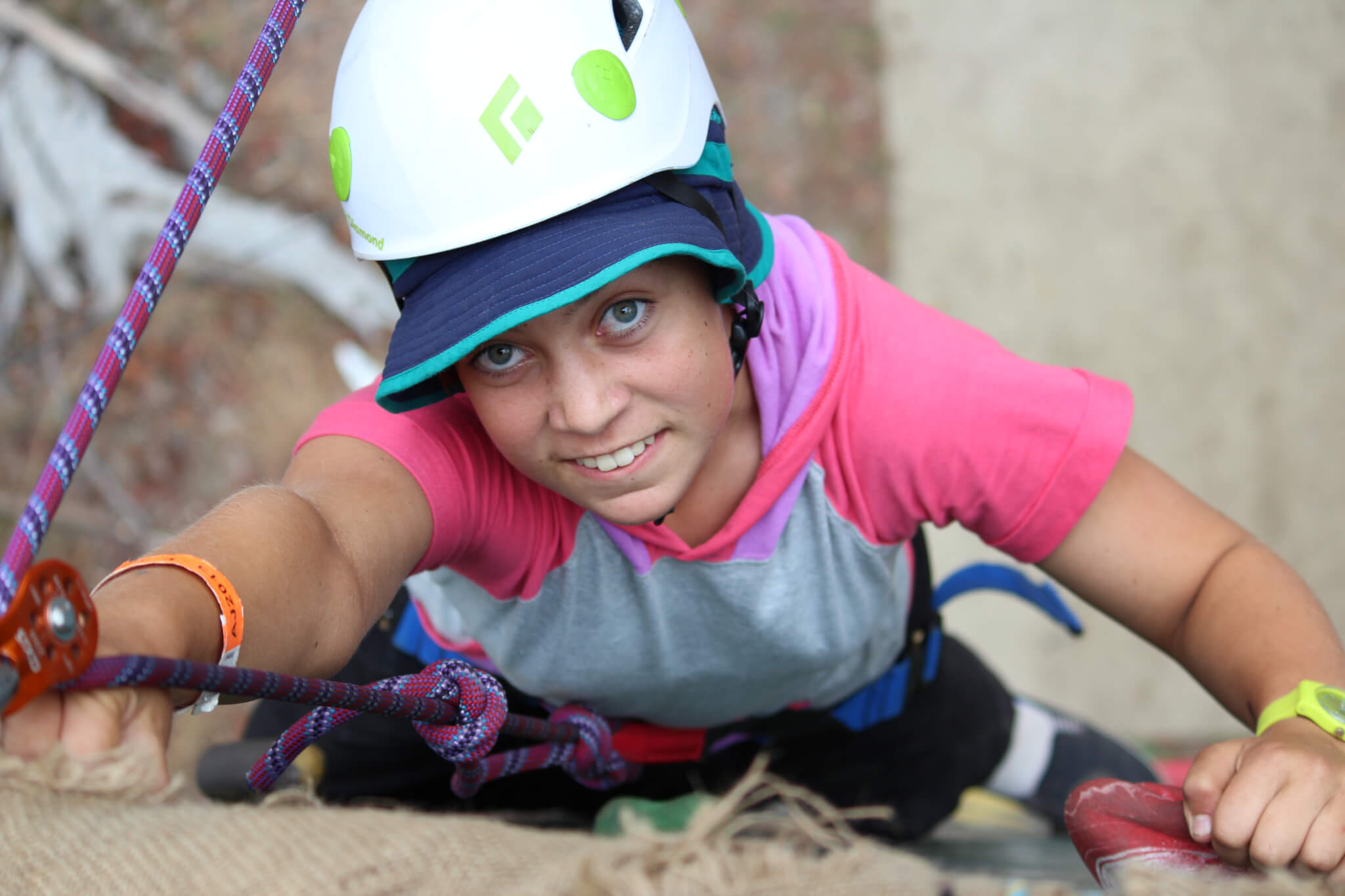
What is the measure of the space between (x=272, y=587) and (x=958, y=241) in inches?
133

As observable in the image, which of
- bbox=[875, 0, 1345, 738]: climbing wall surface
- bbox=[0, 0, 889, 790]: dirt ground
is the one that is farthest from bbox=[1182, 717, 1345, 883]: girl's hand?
bbox=[0, 0, 889, 790]: dirt ground

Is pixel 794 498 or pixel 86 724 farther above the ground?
pixel 794 498

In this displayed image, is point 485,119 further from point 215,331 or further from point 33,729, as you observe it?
point 215,331

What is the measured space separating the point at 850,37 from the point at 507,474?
3421mm

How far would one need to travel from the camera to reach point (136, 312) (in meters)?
1.01

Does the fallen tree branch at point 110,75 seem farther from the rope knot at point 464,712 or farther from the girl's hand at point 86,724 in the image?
the girl's hand at point 86,724

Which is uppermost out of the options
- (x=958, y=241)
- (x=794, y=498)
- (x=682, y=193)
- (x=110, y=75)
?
(x=110, y=75)

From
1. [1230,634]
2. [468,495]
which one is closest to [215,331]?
[468,495]

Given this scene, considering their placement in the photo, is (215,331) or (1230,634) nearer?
(1230,634)

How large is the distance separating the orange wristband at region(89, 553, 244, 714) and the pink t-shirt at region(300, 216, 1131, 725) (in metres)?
0.37

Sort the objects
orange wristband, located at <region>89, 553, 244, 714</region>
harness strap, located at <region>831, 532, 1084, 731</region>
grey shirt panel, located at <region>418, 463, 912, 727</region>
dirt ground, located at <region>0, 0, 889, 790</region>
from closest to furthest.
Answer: orange wristband, located at <region>89, 553, 244, 714</region>
grey shirt panel, located at <region>418, 463, 912, 727</region>
harness strap, located at <region>831, 532, 1084, 731</region>
dirt ground, located at <region>0, 0, 889, 790</region>

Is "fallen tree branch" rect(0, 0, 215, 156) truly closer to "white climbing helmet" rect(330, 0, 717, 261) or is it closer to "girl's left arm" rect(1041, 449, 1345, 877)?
"white climbing helmet" rect(330, 0, 717, 261)

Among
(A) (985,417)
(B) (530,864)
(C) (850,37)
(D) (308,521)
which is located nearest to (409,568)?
(D) (308,521)

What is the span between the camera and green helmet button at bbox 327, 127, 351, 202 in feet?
4.47
